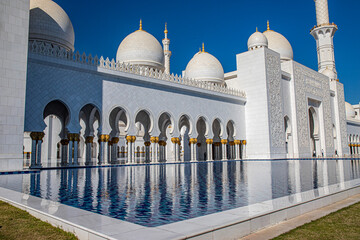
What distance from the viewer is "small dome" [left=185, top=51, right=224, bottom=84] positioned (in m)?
16.2

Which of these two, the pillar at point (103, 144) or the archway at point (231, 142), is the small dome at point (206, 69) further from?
the pillar at point (103, 144)

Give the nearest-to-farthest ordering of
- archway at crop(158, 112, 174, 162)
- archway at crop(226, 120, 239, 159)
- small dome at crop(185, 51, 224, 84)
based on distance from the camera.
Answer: archway at crop(158, 112, 174, 162)
archway at crop(226, 120, 239, 159)
small dome at crop(185, 51, 224, 84)

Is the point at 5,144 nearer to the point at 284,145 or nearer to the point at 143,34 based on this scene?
the point at 143,34

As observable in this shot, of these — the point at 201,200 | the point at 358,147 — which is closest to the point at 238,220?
the point at 201,200

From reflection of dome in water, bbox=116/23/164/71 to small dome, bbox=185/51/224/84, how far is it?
8.55 ft

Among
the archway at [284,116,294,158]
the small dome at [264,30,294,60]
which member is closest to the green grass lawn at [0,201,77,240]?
the archway at [284,116,294,158]

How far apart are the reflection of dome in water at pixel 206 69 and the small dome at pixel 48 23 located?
7.18 meters

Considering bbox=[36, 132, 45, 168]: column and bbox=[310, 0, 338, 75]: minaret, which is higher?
bbox=[310, 0, 338, 75]: minaret

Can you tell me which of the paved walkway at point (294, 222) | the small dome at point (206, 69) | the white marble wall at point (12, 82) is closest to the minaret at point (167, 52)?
the small dome at point (206, 69)

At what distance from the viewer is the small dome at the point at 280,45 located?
18.8m

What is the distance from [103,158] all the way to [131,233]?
8.94 meters

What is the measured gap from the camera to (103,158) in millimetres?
10266

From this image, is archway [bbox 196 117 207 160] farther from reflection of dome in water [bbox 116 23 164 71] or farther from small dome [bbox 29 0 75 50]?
small dome [bbox 29 0 75 50]

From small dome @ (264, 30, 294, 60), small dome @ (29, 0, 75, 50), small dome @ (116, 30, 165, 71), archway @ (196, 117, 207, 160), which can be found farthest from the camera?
small dome @ (264, 30, 294, 60)
